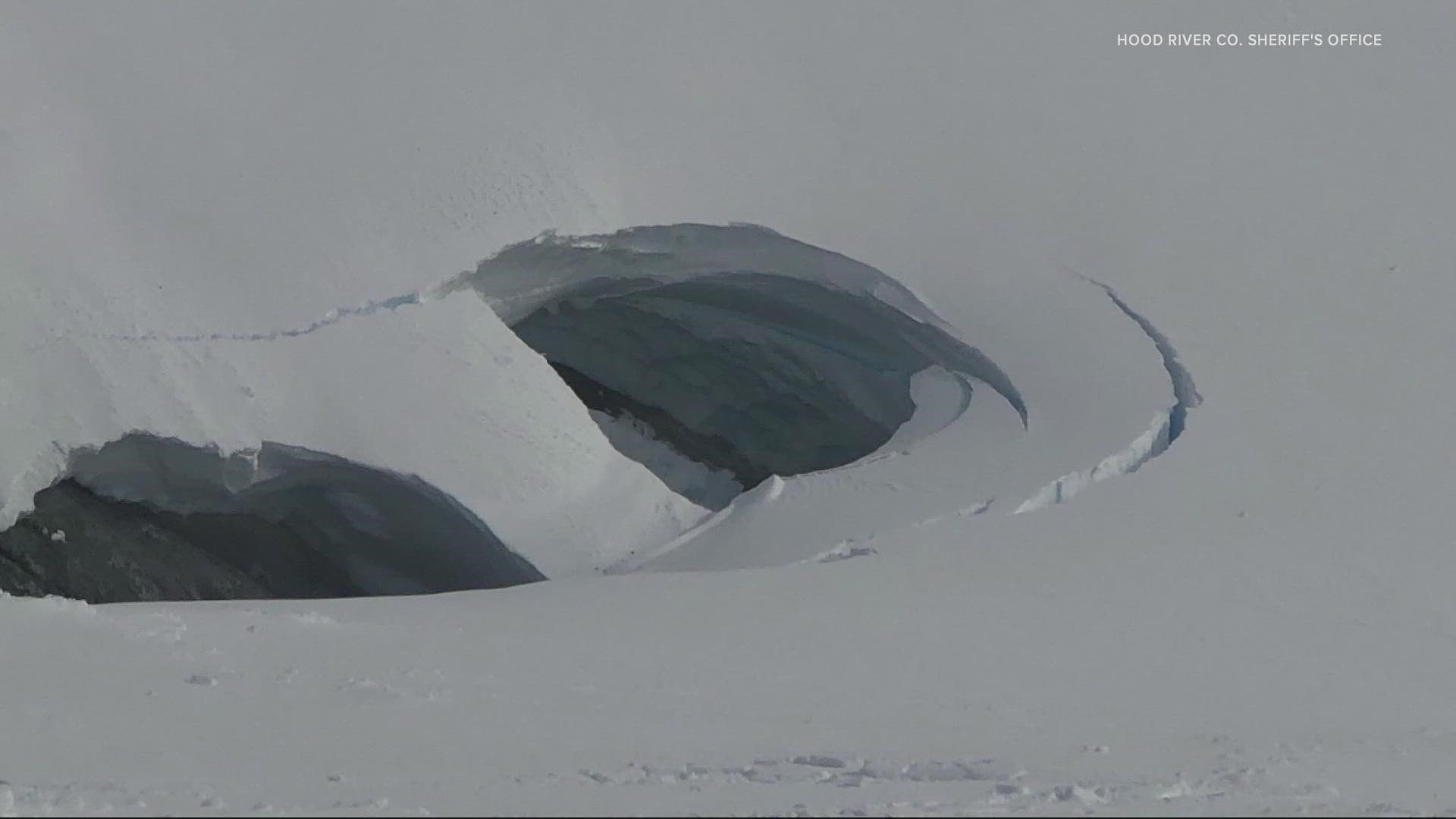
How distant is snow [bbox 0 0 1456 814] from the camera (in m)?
2.99

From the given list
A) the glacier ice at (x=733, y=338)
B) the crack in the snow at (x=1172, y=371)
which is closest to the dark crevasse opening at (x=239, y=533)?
the glacier ice at (x=733, y=338)

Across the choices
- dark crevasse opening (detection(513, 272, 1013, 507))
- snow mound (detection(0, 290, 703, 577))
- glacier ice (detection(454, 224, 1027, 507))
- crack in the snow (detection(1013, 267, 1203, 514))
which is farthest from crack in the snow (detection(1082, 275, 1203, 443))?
snow mound (detection(0, 290, 703, 577))

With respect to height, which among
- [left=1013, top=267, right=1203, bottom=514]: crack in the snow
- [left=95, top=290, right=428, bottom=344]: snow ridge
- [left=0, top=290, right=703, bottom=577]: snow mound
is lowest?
[left=1013, top=267, right=1203, bottom=514]: crack in the snow

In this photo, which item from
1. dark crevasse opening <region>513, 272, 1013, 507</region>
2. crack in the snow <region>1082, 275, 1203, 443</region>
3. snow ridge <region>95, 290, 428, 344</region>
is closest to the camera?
snow ridge <region>95, 290, 428, 344</region>

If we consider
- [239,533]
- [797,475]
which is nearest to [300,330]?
[239,533]

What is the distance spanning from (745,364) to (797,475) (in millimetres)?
1067

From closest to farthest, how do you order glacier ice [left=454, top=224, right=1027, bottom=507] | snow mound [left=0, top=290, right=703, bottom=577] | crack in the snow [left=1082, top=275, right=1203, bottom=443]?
snow mound [left=0, top=290, right=703, bottom=577] → crack in the snow [left=1082, top=275, right=1203, bottom=443] → glacier ice [left=454, top=224, right=1027, bottom=507]

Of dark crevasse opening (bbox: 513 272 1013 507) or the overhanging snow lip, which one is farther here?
dark crevasse opening (bbox: 513 272 1013 507)

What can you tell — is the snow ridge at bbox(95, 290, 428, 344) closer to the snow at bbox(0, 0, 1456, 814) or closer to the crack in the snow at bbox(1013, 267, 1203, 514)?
the snow at bbox(0, 0, 1456, 814)

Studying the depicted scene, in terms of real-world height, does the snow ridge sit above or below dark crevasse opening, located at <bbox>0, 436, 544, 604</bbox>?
above

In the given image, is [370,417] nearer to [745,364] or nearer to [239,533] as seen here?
[239,533]

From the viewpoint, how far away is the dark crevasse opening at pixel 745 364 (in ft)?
17.1

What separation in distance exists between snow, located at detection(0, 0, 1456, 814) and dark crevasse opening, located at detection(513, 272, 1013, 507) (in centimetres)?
34

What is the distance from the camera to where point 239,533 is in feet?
15.9
